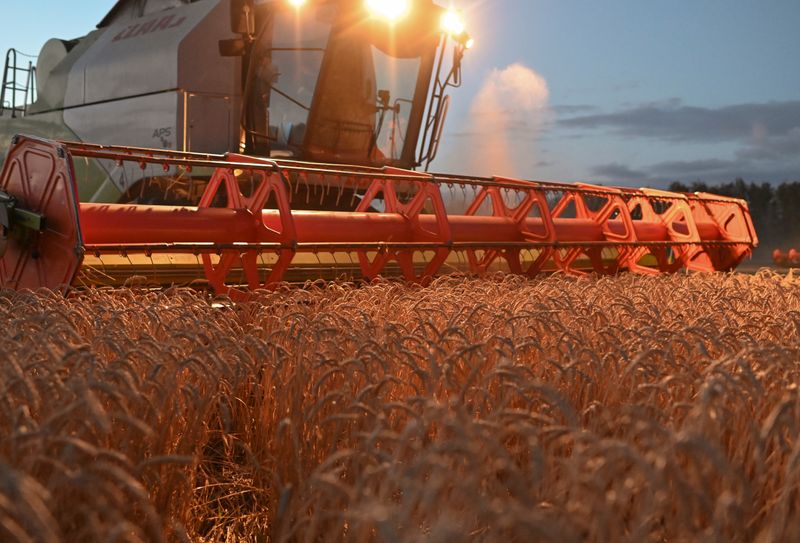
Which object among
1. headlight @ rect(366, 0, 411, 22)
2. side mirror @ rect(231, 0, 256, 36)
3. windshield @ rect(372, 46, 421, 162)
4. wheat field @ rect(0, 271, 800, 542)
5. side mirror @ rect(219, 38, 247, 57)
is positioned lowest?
wheat field @ rect(0, 271, 800, 542)

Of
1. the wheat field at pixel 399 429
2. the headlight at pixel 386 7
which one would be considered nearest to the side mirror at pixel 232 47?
the headlight at pixel 386 7

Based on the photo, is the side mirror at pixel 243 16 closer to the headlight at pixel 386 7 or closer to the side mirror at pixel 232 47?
the side mirror at pixel 232 47

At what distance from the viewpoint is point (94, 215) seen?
489 centimetres

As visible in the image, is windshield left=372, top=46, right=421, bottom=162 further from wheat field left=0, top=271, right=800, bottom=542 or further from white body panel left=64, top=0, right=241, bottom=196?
wheat field left=0, top=271, right=800, bottom=542

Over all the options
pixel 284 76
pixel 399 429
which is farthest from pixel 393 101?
pixel 399 429

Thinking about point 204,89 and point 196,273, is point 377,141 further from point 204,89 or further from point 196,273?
point 196,273

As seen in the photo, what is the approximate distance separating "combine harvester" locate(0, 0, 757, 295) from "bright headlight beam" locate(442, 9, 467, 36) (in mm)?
20

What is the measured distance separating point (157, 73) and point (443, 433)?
7.58 metres

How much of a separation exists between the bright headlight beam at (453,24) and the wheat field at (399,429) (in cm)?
424

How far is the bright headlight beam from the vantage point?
26.2 feet

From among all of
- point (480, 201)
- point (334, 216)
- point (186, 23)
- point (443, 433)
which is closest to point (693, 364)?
point (443, 433)

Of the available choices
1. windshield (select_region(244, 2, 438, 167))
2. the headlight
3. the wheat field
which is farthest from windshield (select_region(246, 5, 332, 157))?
the wheat field

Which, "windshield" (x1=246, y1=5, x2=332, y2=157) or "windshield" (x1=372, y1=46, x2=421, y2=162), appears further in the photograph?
"windshield" (x1=372, y1=46, x2=421, y2=162)

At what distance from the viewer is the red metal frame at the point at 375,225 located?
194 inches
